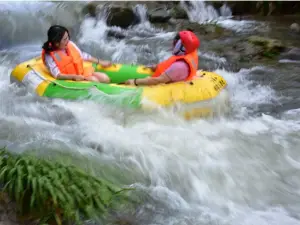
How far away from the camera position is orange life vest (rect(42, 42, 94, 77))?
523 cm

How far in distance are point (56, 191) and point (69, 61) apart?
2.66 metres

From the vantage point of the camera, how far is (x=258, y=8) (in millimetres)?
11266

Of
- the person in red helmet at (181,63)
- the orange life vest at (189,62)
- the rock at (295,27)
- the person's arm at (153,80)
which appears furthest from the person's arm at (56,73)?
the rock at (295,27)

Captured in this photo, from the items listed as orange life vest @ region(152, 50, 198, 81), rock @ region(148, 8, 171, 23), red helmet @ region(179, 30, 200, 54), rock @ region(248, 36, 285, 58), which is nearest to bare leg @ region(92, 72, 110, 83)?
orange life vest @ region(152, 50, 198, 81)

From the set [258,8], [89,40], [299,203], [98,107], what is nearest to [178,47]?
[98,107]

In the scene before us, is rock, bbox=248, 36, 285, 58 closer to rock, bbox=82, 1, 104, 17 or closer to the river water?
the river water

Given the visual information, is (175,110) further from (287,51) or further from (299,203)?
(287,51)

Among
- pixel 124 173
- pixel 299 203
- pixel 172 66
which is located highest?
pixel 172 66

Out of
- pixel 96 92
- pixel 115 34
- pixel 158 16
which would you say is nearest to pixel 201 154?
pixel 96 92

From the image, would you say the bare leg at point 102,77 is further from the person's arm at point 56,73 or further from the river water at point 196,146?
the river water at point 196,146

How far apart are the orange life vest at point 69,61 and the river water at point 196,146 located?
523 mm

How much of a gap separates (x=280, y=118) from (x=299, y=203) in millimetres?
1937

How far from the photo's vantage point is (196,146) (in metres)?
4.40

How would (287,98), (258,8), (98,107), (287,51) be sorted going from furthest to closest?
(258,8) → (287,51) → (287,98) → (98,107)
